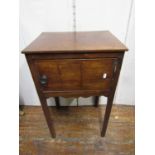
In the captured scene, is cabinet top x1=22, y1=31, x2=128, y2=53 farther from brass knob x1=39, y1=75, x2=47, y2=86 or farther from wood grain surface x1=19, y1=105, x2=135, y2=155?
wood grain surface x1=19, y1=105, x2=135, y2=155

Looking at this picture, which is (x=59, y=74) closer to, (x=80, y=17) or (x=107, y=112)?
(x=107, y=112)

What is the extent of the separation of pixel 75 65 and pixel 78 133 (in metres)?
0.71

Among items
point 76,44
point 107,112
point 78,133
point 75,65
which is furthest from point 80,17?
point 78,133

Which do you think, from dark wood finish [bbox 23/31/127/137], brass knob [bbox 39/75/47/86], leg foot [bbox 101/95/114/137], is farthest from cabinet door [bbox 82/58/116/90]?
brass knob [bbox 39/75/47/86]

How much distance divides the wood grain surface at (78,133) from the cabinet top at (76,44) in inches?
30.7

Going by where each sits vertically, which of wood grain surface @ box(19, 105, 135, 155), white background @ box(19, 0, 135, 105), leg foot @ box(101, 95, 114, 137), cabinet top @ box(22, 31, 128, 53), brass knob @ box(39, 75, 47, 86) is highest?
white background @ box(19, 0, 135, 105)

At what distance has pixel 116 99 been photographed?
1.79m

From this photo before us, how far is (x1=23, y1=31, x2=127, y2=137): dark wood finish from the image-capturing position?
1.00m

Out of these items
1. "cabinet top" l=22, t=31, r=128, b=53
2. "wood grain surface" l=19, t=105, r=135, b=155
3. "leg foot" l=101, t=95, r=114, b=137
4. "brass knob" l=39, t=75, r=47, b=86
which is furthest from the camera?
"wood grain surface" l=19, t=105, r=135, b=155

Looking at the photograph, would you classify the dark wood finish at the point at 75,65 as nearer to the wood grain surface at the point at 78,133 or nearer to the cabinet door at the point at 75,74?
the cabinet door at the point at 75,74
